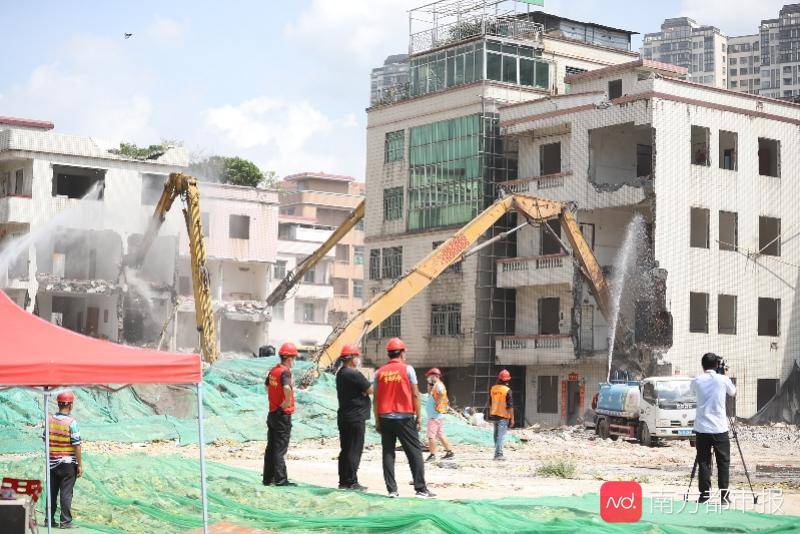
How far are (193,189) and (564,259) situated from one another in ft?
48.0

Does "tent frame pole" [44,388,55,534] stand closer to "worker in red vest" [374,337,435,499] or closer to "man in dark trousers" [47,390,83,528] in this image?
"man in dark trousers" [47,390,83,528]

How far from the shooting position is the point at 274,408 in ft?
58.7

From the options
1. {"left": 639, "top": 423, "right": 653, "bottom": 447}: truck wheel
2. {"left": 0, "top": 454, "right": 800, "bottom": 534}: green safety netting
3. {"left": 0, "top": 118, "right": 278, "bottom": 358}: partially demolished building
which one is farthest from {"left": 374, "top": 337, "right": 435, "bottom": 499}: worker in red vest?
{"left": 0, "top": 118, "right": 278, "bottom": 358}: partially demolished building

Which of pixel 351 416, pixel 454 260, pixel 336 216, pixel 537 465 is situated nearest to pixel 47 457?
pixel 351 416

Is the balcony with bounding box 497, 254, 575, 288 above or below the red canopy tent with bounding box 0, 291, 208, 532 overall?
above

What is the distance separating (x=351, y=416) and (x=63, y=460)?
3.85 metres

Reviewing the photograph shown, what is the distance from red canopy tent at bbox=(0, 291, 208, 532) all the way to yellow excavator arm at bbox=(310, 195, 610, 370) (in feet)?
81.6

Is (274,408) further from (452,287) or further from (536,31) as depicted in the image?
(536,31)

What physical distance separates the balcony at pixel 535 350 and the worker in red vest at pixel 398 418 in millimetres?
33091

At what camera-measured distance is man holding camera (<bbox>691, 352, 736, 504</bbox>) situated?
15.6 metres

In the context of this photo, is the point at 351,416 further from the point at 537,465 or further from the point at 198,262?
the point at 198,262

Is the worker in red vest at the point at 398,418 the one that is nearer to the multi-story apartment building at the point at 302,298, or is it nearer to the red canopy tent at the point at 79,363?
the red canopy tent at the point at 79,363

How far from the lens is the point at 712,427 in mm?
15672

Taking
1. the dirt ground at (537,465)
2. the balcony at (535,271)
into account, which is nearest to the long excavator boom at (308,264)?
the balcony at (535,271)
